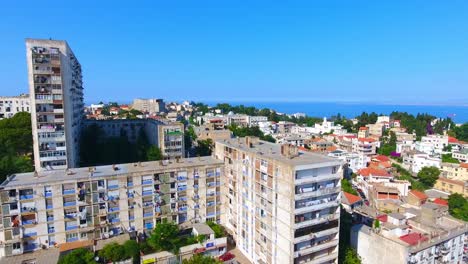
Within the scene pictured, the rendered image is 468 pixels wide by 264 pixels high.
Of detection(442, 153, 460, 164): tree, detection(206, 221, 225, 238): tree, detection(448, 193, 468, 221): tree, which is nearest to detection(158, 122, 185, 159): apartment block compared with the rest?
detection(206, 221, 225, 238): tree

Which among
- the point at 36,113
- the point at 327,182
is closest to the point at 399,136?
the point at 327,182

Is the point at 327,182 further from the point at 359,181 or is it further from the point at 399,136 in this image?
the point at 399,136

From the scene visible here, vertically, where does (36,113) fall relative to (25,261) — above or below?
above

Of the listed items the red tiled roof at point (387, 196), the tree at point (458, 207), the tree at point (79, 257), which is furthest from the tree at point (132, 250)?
the tree at point (458, 207)

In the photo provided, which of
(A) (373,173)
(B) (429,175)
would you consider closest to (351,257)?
(A) (373,173)

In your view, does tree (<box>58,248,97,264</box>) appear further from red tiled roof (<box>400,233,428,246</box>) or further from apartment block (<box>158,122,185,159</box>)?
red tiled roof (<box>400,233,428,246</box>)

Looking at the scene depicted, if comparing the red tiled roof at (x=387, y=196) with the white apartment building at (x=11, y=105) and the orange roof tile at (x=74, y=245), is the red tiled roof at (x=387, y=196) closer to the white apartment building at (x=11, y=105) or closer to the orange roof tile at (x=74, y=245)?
the orange roof tile at (x=74, y=245)

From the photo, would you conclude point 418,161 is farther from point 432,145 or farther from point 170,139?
point 170,139

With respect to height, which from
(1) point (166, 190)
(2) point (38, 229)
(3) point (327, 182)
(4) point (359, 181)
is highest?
(3) point (327, 182)
